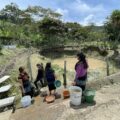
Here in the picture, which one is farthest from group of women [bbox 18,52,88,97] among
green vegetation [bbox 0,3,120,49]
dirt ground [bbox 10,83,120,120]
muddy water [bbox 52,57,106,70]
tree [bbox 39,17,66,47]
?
tree [bbox 39,17,66,47]

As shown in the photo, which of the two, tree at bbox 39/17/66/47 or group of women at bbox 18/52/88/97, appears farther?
tree at bbox 39/17/66/47

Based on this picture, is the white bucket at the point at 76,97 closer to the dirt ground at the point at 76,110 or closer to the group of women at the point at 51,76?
the dirt ground at the point at 76,110

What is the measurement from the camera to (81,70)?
27.0 ft

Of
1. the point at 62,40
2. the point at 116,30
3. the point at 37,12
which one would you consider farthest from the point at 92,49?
the point at 37,12

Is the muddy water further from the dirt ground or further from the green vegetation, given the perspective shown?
the dirt ground

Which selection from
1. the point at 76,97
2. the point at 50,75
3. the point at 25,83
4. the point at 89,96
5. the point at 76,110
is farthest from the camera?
the point at 25,83

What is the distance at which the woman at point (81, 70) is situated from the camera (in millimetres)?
8070

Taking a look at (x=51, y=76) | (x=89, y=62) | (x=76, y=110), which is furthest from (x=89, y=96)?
(x=89, y=62)

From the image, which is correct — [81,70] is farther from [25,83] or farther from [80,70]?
[25,83]

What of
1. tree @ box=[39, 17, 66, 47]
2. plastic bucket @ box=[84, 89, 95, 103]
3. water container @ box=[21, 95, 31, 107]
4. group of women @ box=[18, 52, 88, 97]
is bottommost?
water container @ box=[21, 95, 31, 107]

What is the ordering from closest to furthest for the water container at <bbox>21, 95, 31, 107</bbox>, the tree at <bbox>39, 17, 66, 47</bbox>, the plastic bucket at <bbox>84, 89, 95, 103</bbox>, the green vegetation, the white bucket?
the white bucket < the plastic bucket at <bbox>84, 89, 95, 103</bbox> < the water container at <bbox>21, 95, 31, 107</bbox> < the green vegetation < the tree at <bbox>39, 17, 66, 47</bbox>

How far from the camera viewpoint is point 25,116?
8.08 m

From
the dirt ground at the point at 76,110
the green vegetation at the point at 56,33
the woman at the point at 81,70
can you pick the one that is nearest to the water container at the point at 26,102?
the dirt ground at the point at 76,110

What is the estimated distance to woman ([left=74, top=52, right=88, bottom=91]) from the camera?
807 cm
